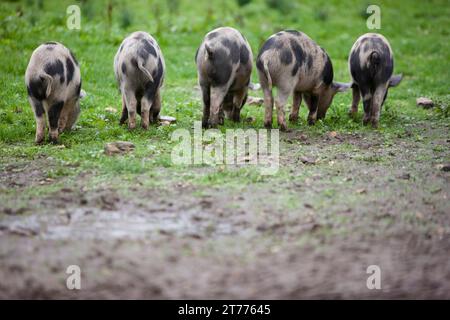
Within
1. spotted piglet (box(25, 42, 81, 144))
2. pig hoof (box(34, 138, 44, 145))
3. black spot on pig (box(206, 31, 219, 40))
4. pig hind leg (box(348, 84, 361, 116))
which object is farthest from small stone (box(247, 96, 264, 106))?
pig hoof (box(34, 138, 44, 145))

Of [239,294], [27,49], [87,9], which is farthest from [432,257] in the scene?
[87,9]

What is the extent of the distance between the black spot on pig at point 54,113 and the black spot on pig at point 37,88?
0.19m

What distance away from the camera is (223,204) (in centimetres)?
590

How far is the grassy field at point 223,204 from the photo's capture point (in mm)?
4703

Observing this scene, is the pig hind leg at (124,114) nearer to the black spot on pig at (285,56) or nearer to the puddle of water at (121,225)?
the black spot on pig at (285,56)

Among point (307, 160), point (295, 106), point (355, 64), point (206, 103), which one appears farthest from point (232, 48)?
point (307, 160)

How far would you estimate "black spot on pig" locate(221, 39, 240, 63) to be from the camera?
27.3 feet

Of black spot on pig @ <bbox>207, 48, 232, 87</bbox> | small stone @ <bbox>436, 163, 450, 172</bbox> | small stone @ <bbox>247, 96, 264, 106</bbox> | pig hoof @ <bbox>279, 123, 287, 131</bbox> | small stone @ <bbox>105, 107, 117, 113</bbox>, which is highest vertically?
black spot on pig @ <bbox>207, 48, 232, 87</bbox>

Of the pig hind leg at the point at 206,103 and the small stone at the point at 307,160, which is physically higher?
the pig hind leg at the point at 206,103

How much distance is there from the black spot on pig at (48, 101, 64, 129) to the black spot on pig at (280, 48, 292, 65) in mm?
2632

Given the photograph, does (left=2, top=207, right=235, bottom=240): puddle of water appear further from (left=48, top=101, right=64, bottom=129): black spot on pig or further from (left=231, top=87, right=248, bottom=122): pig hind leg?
(left=231, top=87, right=248, bottom=122): pig hind leg

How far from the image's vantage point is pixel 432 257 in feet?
16.5

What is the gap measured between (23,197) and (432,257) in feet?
11.2

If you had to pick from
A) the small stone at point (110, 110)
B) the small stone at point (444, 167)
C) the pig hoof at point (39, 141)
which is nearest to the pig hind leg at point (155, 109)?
the small stone at point (110, 110)
